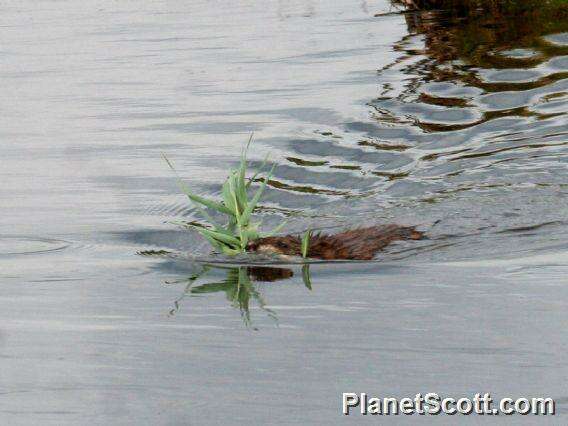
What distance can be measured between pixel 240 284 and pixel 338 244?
889mm

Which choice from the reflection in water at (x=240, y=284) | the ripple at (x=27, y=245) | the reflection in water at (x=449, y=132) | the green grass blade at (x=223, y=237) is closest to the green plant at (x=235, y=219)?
the green grass blade at (x=223, y=237)

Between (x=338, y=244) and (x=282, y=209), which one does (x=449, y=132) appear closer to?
(x=282, y=209)

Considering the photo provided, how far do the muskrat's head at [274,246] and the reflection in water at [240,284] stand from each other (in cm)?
15

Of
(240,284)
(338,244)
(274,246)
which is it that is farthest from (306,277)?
(338,244)

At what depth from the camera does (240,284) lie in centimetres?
789

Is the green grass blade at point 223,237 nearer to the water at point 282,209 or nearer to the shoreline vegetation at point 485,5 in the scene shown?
the water at point 282,209

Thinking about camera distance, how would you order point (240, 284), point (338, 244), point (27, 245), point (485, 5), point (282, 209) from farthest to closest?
point (485, 5)
point (282, 209)
point (27, 245)
point (338, 244)
point (240, 284)

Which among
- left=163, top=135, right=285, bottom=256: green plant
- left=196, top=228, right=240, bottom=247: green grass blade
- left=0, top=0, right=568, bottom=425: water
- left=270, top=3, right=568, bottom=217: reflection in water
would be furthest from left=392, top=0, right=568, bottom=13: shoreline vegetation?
left=196, top=228, right=240, bottom=247: green grass blade

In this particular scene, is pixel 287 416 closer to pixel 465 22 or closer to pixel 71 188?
pixel 71 188

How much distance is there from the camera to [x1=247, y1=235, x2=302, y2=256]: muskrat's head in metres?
8.35

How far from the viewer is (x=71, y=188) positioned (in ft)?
34.6

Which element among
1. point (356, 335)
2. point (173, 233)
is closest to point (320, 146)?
point (173, 233)

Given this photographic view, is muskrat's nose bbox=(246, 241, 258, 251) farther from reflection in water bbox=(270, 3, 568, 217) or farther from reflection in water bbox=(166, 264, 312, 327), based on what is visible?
reflection in water bbox=(270, 3, 568, 217)

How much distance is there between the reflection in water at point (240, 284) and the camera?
735 centimetres
